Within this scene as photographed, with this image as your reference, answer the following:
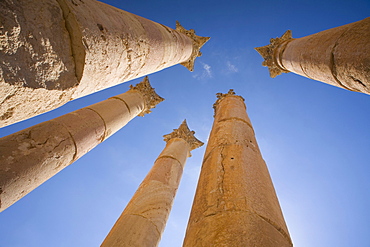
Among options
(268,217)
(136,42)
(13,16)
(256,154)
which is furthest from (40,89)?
(256,154)

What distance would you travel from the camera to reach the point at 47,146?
5867 mm

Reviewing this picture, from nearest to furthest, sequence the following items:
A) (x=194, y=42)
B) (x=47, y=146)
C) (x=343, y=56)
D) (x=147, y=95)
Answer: (x=343, y=56), (x=47, y=146), (x=194, y=42), (x=147, y=95)

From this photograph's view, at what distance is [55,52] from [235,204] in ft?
12.0

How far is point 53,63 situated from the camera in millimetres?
3146

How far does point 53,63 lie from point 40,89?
0.43 meters

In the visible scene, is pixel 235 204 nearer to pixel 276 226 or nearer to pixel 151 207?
pixel 276 226

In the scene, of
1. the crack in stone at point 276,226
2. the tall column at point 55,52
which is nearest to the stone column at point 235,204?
the crack in stone at point 276,226

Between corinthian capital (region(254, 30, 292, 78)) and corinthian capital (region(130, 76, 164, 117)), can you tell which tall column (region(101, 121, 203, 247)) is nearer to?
corinthian capital (region(130, 76, 164, 117))

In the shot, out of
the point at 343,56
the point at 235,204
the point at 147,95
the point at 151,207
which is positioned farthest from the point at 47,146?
the point at 147,95

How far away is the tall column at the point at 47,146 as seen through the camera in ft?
15.4

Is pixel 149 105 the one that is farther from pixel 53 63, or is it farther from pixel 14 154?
pixel 53 63

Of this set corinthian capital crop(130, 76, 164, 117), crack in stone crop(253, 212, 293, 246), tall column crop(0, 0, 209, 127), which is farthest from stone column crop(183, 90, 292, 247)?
corinthian capital crop(130, 76, 164, 117)

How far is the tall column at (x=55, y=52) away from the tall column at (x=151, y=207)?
453 centimetres

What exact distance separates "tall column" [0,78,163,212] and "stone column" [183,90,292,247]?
4.03 m
